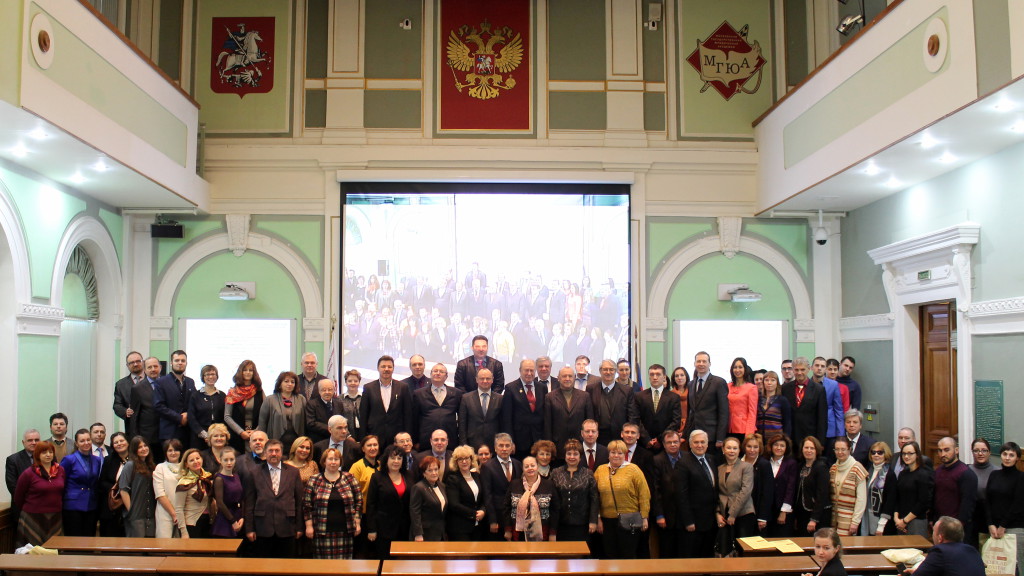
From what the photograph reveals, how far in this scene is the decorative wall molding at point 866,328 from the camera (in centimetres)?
933

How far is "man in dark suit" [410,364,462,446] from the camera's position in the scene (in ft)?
24.6

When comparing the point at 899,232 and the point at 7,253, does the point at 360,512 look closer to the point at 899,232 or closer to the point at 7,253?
the point at 7,253

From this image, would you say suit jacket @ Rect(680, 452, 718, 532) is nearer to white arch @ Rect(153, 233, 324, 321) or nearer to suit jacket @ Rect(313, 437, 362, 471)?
suit jacket @ Rect(313, 437, 362, 471)

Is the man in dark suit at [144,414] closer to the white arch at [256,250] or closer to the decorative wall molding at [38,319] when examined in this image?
the decorative wall molding at [38,319]

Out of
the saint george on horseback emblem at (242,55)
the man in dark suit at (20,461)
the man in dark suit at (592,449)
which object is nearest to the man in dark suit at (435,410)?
the man in dark suit at (592,449)

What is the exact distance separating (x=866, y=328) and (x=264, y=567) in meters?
7.16

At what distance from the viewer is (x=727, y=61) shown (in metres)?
10.9

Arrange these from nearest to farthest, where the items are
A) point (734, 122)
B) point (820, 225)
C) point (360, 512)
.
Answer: point (360, 512) → point (820, 225) → point (734, 122)

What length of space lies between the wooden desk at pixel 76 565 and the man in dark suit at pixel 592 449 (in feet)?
9.92

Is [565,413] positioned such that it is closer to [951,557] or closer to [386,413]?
[386,413]

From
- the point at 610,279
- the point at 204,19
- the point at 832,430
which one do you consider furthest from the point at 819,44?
the point at 204,19

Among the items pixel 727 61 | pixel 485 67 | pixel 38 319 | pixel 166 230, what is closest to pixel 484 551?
pixel 38 319

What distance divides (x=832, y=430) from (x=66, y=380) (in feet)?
25.7

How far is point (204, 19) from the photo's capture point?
10812mm
